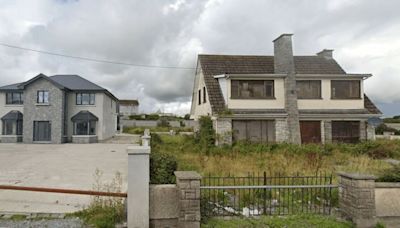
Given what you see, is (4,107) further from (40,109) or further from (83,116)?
(83,116)

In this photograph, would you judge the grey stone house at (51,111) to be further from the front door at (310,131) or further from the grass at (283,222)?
→ the grass at (283,222)

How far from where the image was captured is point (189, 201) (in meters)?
5.13

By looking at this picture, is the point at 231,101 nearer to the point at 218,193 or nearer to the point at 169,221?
the point at 218,193

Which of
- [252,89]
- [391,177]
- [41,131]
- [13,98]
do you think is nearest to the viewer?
[391,177]

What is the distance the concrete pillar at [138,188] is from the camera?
512 cm

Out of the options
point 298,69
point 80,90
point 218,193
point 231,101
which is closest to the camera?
point 218,193

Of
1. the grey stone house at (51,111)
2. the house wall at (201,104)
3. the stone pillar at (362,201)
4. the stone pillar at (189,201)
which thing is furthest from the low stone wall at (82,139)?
the stone pillar at (362,201)

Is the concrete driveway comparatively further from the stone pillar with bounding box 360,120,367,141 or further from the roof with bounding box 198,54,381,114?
the stone pillar with bounding box 360,120,367,141

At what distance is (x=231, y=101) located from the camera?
17938mm

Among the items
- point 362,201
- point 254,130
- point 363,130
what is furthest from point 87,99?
point 362,201

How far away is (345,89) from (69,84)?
24150mm

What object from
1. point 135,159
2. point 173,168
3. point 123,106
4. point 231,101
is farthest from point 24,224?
point 123,106

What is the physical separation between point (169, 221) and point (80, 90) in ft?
80.2

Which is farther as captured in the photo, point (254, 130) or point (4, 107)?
point (4, 107)
